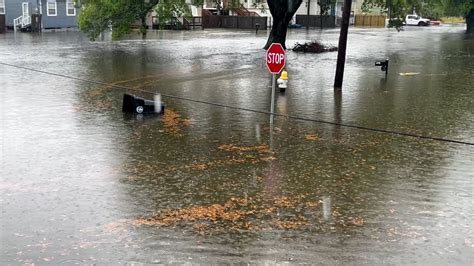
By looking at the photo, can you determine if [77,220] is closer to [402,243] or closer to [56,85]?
[402,243]

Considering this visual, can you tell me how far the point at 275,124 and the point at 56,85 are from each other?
29.1ft

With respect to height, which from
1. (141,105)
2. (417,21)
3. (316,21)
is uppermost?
(417,21)

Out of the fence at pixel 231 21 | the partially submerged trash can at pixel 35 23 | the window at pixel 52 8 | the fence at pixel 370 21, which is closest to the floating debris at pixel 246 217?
the partially submerged trash can at pixel 35 23

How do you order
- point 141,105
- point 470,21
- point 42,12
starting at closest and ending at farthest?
point 141,105, point 42,12, point 470,21

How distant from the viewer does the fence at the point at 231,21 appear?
66.7 m

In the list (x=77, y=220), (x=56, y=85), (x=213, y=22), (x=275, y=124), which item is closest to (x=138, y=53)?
(x=56, y=85)

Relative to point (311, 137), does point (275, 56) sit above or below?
above

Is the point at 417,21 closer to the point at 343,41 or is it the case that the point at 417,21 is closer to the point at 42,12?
the point at 42,12

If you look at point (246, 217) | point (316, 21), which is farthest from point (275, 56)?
point (316, 21)

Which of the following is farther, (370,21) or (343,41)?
(370,21)

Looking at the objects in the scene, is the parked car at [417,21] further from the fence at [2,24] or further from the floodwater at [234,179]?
the floodwater at [234,179]

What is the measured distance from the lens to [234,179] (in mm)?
8148

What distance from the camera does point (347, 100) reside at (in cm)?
1542

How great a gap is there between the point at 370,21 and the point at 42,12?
48.6 metres
